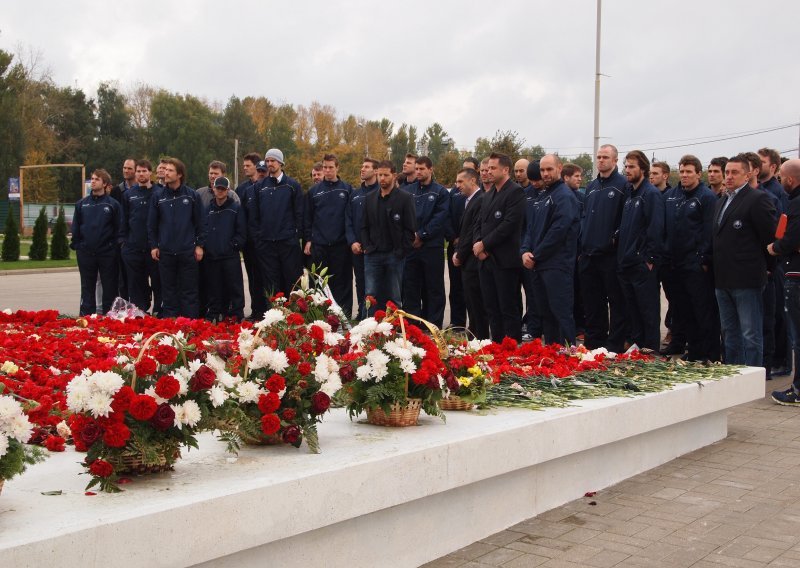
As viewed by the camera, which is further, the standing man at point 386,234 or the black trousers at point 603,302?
the standing man at point 386,234

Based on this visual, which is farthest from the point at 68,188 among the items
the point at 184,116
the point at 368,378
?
the point at 368,378

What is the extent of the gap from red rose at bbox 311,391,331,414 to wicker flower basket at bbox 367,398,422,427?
0.70 metres

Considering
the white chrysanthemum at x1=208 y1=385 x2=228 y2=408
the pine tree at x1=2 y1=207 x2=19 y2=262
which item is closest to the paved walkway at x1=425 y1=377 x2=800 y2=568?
the white chrysanthemum at x1=208 y1=385 x2=228 y2=408

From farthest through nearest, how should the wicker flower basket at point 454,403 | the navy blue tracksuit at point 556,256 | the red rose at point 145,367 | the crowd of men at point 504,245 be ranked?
1. the navy blue tracksuit at point 556,256
2. the crowd of men at point 504,245
3. the wicker flower basket at point 454,403
4. the red rose at point 145,367

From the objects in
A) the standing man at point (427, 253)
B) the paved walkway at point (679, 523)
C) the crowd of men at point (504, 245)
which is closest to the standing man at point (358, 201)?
the crowd of men at point (504, 245)

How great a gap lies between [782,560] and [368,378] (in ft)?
7.79

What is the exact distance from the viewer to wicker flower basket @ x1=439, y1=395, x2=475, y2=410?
6090 millimetres

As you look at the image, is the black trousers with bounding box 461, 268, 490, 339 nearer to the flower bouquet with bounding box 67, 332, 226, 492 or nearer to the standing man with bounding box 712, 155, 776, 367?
the standing man with bounding box 712, 155, 776, 367

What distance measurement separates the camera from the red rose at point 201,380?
13.8 feet

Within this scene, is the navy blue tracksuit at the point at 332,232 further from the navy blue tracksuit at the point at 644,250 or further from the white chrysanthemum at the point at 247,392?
the white chrysanthemum at the point at 247,392

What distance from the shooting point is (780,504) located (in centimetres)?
614

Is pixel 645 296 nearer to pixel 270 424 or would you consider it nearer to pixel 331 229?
pixel 331 229

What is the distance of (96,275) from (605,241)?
7.79 metres

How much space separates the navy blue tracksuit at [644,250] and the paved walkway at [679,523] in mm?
→ 3689
